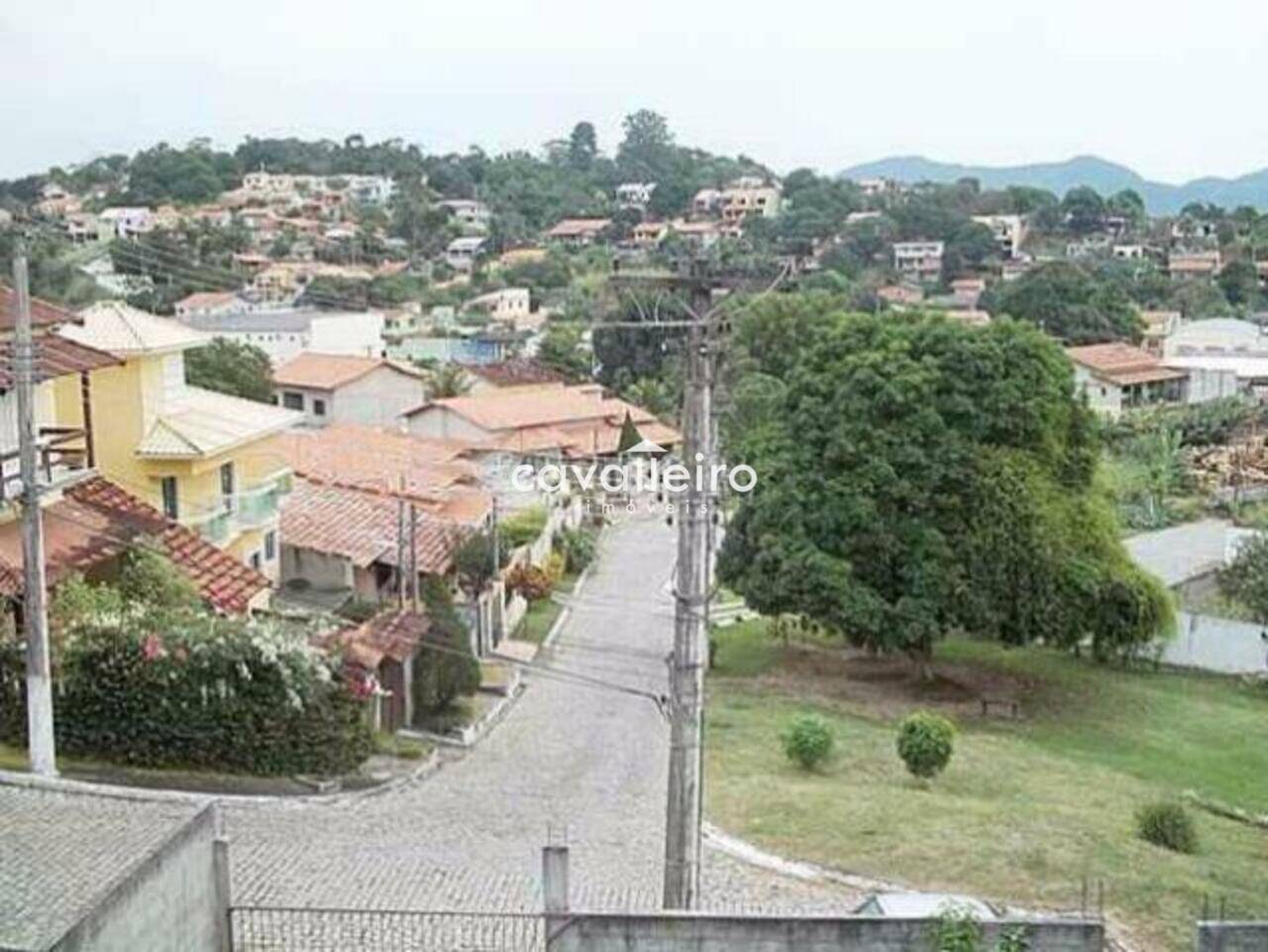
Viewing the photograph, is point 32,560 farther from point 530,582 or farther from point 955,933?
point 530,582

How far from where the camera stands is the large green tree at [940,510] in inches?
992

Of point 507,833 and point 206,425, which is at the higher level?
point 206,425

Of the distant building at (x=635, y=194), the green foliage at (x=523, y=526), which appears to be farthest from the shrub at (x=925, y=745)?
the distant building at (x=635, y=194)

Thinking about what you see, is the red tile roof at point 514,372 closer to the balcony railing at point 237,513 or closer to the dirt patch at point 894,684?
the dirt patch at point 894,684

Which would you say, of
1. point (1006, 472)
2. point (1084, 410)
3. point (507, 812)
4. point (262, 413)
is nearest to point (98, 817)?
point (507, 812)

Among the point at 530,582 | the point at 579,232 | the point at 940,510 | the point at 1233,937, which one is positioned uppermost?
the point at 579,232

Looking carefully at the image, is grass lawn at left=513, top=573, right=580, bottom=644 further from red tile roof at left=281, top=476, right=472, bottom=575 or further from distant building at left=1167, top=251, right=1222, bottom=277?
distant building at left=1167, top=251, right=1222, bottom=277

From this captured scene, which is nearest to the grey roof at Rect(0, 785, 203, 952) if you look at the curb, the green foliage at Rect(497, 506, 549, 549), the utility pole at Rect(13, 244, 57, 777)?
the curb

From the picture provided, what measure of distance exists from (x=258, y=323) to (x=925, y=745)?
53126 millimetres

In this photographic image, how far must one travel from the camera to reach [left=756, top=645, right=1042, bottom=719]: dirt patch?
25.6m

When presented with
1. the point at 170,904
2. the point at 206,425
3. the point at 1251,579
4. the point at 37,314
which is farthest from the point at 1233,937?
the point at 1251,579

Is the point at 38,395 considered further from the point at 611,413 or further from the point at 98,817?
the point at 611,413

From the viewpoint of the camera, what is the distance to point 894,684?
1060 inches

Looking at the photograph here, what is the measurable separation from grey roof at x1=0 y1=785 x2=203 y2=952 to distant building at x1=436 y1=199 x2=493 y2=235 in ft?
390
